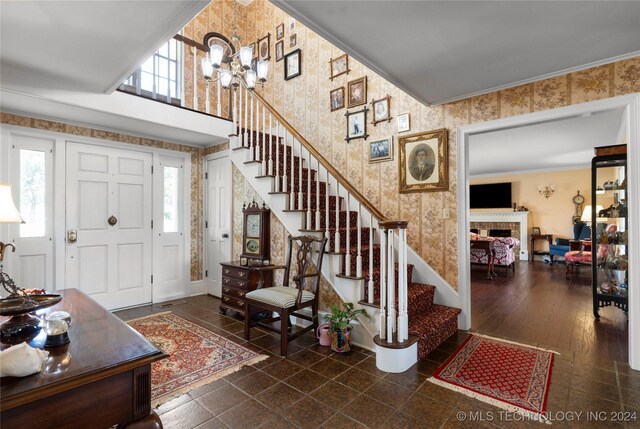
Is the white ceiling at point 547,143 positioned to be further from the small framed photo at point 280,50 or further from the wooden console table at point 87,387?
the wooden console table at point 87,387

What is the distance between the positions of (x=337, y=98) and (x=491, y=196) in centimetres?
764

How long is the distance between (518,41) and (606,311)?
12.7 ft

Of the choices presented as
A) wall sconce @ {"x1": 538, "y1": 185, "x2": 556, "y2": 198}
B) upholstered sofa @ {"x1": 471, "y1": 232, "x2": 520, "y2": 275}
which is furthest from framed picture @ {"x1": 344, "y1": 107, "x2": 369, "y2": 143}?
wall sconce @ {"x1": 538, "y1": 185, "x2": 556, "y2": 198}

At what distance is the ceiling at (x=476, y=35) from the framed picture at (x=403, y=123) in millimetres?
915

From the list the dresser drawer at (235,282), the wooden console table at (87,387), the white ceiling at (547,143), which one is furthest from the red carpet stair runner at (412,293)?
the white ceiling at (547,143)

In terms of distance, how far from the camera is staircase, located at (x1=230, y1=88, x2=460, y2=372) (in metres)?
2.57

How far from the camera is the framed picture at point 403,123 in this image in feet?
12.3

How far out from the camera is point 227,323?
3.61 metres

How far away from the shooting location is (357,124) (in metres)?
4.18

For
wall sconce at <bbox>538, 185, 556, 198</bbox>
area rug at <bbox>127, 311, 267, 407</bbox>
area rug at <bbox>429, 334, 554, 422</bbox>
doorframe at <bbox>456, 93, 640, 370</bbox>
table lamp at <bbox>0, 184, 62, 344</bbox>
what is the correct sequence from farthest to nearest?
1. wall sconce at <bbox>538, 185, 556, 198</bbox>
2. doorframe at <bbox>456, 93, 640, 370</bbox>
3. area rug at <bbox>127, 311, 267, 407</bbox>
4. area rug at <bbox>429, 334, 554, 422</bbox>
5. table lamp at <bbox>0, 184, 62, 344</bbox>

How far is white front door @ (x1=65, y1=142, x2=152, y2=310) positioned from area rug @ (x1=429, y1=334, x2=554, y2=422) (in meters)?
4.07

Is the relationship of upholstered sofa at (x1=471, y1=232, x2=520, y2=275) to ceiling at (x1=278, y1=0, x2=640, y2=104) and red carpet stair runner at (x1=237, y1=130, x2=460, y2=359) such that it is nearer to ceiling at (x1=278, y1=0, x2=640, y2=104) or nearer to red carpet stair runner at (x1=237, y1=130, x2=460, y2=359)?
red carpet stair runner at (x1=237, y1=130, x2=460, y2=359)

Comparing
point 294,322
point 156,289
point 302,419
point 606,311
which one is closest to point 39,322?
point 302,419

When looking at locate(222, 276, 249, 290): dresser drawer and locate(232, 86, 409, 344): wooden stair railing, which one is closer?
locate(232, 86, 409, 344): wooden stair railing
